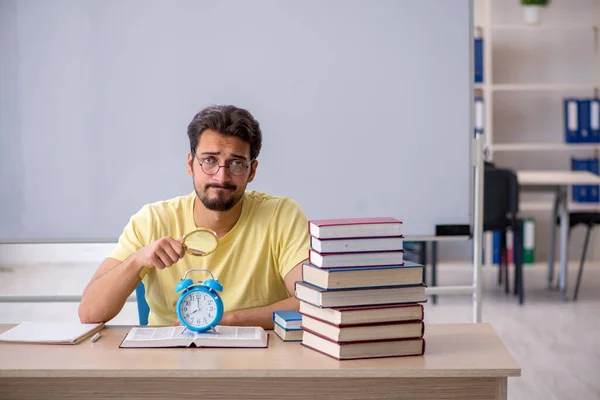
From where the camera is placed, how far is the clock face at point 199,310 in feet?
6.32

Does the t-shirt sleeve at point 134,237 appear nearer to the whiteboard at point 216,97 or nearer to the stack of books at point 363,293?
the stack of books at point 363,293

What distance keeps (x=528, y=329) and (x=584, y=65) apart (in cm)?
314

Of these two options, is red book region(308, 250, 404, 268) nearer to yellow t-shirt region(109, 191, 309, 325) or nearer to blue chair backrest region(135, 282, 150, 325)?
yellow t-shirt region(109, 191, 309, 325)

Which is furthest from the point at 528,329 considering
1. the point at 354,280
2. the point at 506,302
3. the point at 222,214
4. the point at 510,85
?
the point at 354,280

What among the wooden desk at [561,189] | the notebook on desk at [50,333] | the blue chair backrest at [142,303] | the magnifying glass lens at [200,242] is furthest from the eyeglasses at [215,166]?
the wooden desk at [561,189]

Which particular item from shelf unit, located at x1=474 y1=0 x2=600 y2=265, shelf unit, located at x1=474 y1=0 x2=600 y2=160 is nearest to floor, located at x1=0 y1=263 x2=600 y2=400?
shelf unit, located at x1=474 y1=0 x2=600 y2=265

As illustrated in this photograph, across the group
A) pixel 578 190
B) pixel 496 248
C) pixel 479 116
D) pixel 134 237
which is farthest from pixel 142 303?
pixel 578 190

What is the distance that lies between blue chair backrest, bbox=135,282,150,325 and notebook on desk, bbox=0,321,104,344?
1.03 feet

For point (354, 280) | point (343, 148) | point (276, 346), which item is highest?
point (343, 148)

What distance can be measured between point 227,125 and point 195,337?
2.11 ft

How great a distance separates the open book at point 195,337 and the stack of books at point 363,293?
152mm

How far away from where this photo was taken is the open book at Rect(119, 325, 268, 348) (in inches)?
73.9

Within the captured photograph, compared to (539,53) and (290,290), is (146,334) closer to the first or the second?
(290,290)

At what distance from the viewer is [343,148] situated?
327 centimetres
